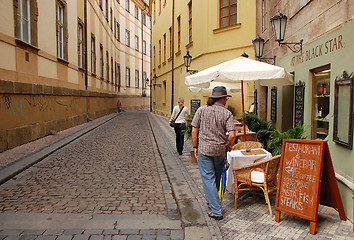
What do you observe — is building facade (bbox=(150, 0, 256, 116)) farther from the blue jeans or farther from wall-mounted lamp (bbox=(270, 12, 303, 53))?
the blue jeans

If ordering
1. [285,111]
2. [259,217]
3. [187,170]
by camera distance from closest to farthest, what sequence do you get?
[259,217] < [187,170] < [285,111]

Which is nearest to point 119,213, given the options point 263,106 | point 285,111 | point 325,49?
point 325,49

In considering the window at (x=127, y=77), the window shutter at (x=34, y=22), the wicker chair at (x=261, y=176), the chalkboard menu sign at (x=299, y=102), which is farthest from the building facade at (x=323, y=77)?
the window at (x=127, y=77)

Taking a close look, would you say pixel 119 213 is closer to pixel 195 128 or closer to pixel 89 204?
pixel 89 204

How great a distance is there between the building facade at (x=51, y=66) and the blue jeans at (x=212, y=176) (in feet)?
20.8

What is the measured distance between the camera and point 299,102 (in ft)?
21.3

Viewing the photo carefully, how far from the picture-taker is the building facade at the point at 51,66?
873 cm

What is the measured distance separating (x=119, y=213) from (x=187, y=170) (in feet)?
8.86

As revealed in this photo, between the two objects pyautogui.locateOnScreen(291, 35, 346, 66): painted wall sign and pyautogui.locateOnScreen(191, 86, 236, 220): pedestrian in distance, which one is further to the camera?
pyautogui.locateOnScreen(291, 35, 346, 66): painted wall sign

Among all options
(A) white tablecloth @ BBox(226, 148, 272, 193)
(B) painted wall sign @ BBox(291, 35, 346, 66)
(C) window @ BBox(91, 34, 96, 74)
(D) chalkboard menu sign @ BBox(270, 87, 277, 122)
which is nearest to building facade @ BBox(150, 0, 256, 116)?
(D) chalkboard menu sign @ BBox(270, 87, 277, 122)

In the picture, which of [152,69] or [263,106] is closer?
[263,106]

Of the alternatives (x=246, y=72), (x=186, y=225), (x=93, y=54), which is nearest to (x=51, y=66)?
(x=93, y=54)

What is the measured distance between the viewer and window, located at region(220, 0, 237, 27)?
44.4ft

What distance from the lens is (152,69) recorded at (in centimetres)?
3394
